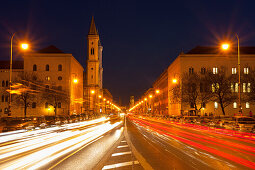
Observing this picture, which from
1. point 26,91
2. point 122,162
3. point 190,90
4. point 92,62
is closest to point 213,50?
point 190,90

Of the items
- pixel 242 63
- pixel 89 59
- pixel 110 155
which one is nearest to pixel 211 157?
pixel 110 155

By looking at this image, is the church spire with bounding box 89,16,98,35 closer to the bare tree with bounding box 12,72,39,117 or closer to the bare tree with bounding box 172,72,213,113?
the bare tree with bounding box 12,72,39,117

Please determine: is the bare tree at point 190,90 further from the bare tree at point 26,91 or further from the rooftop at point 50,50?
the rooftop at point 50,50

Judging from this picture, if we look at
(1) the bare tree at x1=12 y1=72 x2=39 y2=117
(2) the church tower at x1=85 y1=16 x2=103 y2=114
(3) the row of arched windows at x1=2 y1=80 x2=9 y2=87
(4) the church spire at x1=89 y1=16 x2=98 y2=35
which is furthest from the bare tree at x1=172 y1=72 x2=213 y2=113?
(4) the church spire at x1=89 y1=16 x2=98 y2=35

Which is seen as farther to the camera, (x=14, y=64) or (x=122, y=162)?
(x=14, y=64)

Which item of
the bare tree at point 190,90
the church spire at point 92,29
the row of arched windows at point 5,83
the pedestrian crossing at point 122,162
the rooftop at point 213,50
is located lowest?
the pedestrian crossing at point 122,162

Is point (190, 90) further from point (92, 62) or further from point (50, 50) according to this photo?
point (92, 62)

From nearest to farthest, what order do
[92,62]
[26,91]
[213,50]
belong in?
[26,91]
[213,50]
[92,62]

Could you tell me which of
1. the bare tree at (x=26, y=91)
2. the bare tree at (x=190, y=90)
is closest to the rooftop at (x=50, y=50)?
the bare tree at (x=26, y=91)

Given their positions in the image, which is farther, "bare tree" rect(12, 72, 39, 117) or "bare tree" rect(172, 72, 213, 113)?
"bare tree" rect(12, 72, 39, 117)

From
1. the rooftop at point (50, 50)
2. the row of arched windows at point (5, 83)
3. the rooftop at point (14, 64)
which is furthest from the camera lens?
the rooftop at point (14, 64)

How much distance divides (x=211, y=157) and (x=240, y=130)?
1730 cm

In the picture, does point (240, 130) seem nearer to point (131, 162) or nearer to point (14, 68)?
point (131, 162)

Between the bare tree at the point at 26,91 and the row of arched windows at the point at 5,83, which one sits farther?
the row of arched windows at the point at 5,83
